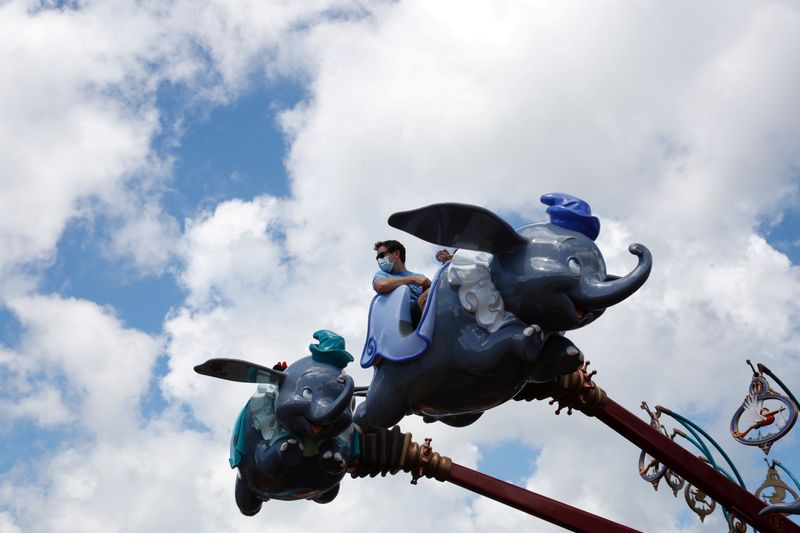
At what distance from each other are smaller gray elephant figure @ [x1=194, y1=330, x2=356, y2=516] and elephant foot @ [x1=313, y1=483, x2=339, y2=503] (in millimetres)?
260

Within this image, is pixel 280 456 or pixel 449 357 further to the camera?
pixel 280 456

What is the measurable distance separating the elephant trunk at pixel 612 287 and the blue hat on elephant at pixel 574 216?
396 millimetres

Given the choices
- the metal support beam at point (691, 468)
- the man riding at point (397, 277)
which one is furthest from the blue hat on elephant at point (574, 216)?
the metal support beam at point (691, 468)

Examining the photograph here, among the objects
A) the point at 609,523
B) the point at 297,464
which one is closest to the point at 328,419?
the point at 297,464

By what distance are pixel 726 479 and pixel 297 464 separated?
3595 mm

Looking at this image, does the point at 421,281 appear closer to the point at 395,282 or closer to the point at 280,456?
the point at 395,282

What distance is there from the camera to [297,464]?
6496 mm

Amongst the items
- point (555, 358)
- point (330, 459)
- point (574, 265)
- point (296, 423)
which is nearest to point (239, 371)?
point (296, 423)

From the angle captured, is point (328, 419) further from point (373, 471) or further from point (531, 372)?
point (531, 372)

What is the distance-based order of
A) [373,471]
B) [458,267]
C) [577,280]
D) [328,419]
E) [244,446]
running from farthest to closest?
[373,471] → [244,446] → [328,419] → [458,267] → [577,280]

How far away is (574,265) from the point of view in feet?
15.5

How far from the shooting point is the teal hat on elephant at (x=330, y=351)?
21.7 ft

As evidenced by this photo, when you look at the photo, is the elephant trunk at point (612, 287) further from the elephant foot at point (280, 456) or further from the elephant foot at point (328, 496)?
the elephant foot at point (328, 496)

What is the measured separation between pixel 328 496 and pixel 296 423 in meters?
1.11
